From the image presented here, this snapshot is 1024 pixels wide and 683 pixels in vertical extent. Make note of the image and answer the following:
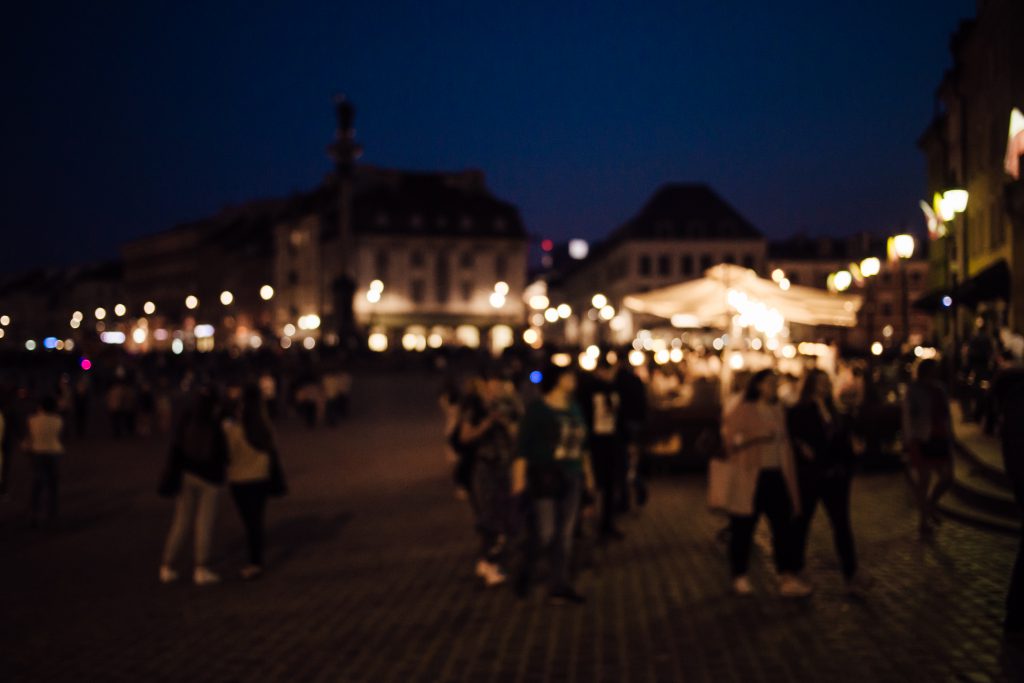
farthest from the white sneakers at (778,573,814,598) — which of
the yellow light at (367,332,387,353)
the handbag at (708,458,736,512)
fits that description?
the yellow light at (367,332,387,353)

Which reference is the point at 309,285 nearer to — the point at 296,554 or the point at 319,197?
the point at 319,197

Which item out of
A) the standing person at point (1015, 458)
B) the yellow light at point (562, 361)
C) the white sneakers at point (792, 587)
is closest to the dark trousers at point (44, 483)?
the yellow light at point (562, 361)

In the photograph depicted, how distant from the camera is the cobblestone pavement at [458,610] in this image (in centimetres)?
701

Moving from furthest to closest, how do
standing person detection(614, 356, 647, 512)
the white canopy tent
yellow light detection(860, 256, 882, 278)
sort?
yellow light detection(860, 256, 882, 278)
the white canopy tent
standing person detection(614, 356, 647, 512)

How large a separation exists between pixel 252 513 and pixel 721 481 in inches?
160

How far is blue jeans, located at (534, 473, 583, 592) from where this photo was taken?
8.98 meters

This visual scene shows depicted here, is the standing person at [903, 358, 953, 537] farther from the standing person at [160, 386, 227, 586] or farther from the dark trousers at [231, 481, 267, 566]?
the standing person at [160, 386, 227, 586]

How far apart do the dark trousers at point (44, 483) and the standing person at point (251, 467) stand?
4.36m

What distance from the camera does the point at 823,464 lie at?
880 cm

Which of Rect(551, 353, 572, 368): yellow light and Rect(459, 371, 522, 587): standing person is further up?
Rect(551, 353, 572, 368): yellow light

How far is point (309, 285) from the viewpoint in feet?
292

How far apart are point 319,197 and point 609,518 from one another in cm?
8172

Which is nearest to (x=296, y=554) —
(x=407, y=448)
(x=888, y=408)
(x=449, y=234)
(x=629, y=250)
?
(x=888, y=408)

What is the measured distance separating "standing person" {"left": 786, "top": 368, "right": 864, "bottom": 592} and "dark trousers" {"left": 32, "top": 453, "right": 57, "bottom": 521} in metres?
8.82
